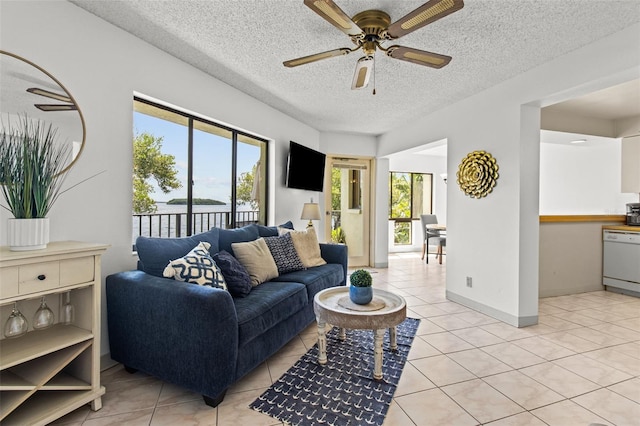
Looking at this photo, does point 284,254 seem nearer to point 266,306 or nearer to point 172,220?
point 266,306

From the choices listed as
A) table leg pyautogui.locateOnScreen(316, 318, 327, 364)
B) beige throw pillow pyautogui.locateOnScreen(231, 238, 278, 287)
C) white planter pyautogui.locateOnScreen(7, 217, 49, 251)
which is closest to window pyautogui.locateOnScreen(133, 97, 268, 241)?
beige throw pillow pyautogui.locateOnScreen(231, 238, 278, 287)

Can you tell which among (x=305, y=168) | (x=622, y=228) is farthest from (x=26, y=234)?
(x=622, y=228)

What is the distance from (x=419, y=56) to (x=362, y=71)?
41cm

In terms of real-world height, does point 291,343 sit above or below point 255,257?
below

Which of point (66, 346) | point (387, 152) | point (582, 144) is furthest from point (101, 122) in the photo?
point (582, 144)

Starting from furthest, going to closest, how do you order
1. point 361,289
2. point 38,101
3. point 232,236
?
point 232,236 < point 361,289 < point 38,101

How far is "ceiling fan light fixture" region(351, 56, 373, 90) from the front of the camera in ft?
7.53

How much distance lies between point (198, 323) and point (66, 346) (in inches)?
26.0

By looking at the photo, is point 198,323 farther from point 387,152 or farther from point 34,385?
point 387,152

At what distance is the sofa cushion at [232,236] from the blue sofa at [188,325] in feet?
1.19

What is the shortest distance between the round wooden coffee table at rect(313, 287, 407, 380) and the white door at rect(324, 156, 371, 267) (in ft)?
11.7

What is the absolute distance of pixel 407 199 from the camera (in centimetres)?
833

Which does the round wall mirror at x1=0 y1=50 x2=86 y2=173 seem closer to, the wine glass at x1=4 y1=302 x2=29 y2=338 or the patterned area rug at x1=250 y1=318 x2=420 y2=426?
the wine glass at x1=4 y1=302 x2=29 y2=338

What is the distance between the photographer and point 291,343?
277cm
